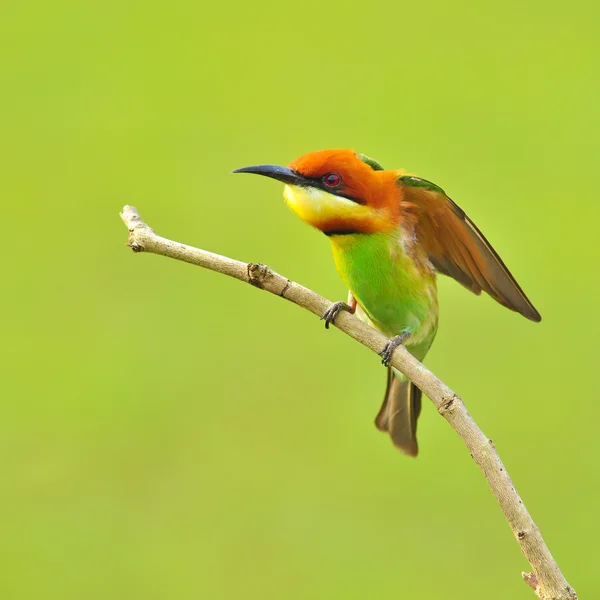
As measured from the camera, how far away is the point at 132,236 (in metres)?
1.17

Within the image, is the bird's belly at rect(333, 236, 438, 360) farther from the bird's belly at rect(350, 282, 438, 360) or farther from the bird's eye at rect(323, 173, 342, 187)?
the bird's eye at rect(323, 173, 342, 187)

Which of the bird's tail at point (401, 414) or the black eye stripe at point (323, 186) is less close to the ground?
the black eye stripe at point (323, 186)

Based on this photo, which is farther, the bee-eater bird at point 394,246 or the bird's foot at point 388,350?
the bee-eater bird at point 394,246

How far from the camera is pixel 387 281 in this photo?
1643mm

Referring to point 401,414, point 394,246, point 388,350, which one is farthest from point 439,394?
point 401,414

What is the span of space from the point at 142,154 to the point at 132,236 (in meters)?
2.76

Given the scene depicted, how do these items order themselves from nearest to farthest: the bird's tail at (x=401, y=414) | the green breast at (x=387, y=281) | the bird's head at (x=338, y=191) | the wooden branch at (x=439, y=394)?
1. the wooden branch at (x=439, y=394)
2. the bird's head at (x=338, y=191)
3. the green breast at (x=387, y=281)
4. the bird's tail at (x=401, y=414)

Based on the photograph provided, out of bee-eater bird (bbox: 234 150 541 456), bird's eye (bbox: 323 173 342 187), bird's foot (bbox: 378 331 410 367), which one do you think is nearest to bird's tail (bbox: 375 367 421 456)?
bee-eater bird (bbox: 234 150 541 456)

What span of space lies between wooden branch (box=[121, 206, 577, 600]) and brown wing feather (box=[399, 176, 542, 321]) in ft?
0.92

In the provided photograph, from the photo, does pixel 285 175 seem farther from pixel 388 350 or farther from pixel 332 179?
pixel 388 350

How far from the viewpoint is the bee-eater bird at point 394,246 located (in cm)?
144

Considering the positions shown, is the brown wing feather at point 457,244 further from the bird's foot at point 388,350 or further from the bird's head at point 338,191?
the bird's foot at point 388,350

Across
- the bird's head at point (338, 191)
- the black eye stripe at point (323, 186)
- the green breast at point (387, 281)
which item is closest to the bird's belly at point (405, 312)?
the green breast at point (387, 281)

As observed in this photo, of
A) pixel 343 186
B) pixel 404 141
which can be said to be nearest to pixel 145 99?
pixel 404 141
